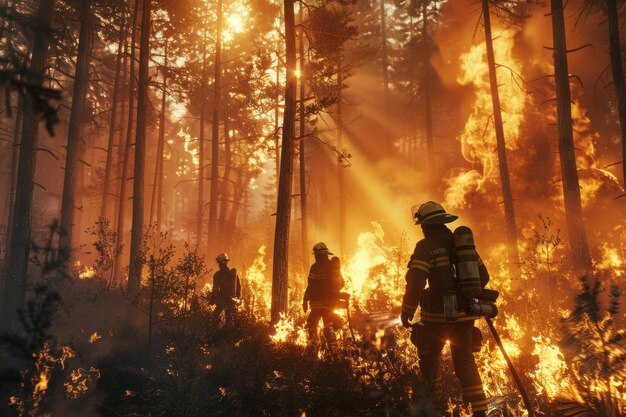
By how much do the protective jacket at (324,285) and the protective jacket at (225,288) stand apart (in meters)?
3.07

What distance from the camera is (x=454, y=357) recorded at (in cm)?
482

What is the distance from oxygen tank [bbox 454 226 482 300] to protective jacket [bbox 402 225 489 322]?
123 millimetres

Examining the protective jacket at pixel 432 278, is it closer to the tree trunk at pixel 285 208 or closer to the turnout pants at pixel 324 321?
the turnout pants at pixel 324 321

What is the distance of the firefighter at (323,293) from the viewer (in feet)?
27.3

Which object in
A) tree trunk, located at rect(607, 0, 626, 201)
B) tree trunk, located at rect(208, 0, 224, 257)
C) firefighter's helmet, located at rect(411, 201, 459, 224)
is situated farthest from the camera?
tree trunk, located at rect(208, 0, 224, 257)

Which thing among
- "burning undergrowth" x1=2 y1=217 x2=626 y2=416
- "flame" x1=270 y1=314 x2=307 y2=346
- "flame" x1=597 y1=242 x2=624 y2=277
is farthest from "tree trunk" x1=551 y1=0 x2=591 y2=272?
"flame" x1=270 y1=314 x2=307 y2=346

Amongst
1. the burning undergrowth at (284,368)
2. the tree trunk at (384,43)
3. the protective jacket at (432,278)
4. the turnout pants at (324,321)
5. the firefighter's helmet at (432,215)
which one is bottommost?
the burning undergrowth at (284,368)

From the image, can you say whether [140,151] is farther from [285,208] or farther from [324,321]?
[324,321]

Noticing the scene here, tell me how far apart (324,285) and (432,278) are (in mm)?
3746

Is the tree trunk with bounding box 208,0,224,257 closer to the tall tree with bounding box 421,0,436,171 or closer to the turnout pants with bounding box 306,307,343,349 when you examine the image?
the turnout pants with bounding box 306,307,343,349

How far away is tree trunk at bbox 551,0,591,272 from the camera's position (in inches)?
500

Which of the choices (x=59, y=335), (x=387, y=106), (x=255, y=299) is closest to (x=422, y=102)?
(x=387, y=106)

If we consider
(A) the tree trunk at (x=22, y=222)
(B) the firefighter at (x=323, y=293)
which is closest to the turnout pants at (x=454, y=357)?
(B) the firefighter at (x=323, y=293)

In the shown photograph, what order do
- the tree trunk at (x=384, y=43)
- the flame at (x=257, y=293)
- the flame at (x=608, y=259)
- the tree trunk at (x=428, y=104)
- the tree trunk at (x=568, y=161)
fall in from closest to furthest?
the flame at (x=257, y=293), the tree trunk at (x=568, y=161), the flame at (x=608, y=259), the tree trunk at (x=428, y=104), the tree trunk at (x=384, y=43)
